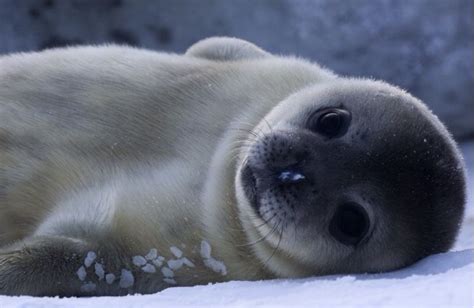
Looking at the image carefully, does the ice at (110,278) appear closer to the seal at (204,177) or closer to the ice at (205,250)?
the seal at (204,177)

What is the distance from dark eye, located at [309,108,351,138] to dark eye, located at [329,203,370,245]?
0.82ft

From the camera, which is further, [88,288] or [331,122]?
[331,122]

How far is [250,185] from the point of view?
8.91 feet

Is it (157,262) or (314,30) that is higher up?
(314,30)

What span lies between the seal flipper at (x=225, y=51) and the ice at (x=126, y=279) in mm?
1141

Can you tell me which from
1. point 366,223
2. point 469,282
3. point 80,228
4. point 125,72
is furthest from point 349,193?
point 125,72

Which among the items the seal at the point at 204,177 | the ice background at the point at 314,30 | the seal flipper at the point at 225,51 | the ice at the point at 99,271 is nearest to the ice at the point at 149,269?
the seal at the point at 204,177

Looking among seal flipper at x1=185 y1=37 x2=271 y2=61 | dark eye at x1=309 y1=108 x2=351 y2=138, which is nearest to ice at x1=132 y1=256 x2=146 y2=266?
dark eye at x1=309 y1=108 x2=351 y2=138

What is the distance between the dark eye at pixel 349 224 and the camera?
8.61ft

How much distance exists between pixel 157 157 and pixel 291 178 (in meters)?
0.56

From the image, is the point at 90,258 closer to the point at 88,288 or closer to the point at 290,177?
the point at 88,288

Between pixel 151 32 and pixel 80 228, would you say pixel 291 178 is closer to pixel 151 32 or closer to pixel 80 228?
pixel 80 228

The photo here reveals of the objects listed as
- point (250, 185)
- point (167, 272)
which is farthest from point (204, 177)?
point (167, 272)

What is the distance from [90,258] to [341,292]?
34.2 inches
